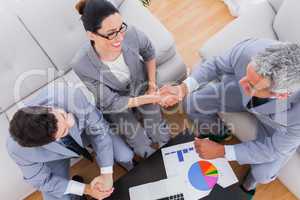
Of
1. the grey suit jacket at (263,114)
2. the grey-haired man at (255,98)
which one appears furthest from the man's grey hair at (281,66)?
the grey suit jacket at (263,114)

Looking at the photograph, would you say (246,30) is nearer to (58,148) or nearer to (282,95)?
(282,95)

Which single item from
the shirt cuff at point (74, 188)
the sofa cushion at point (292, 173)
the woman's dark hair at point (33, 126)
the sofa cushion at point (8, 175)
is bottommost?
the sofa cushion at point (292, 173)

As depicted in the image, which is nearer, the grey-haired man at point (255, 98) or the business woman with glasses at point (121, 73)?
the grey-haired man at point (255, 98)

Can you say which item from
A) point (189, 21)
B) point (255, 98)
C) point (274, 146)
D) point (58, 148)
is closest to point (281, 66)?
point (255, 98)

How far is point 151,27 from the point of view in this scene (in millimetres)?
2023

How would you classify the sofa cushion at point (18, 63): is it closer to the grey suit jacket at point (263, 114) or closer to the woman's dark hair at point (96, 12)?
the woman's dark hair at point (96, 12)

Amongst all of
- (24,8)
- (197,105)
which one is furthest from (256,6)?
(24,8)

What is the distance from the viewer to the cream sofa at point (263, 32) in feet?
5.88

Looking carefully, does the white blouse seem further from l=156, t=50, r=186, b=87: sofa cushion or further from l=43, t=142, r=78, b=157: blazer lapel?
l=43, t=142, r=78, b=157: blazer lapel

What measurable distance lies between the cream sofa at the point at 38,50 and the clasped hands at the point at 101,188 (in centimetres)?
45

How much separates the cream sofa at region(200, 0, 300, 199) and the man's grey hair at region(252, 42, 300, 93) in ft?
1.62

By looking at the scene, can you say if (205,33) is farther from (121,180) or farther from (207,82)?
(121,180)

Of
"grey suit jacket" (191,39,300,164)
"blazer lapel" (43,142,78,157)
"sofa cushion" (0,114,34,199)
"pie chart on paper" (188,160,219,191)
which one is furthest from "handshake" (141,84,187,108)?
"sofa cushion" (0,114,34,199)

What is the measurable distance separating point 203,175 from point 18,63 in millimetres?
1172
